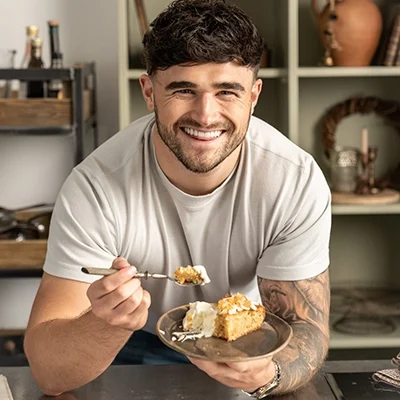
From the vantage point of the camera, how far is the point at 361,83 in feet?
9.98

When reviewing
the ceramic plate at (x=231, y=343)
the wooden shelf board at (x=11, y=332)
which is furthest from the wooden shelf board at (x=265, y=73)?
the ceramic plate at (x=231, y=343)

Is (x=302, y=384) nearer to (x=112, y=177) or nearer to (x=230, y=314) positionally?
(x=230, y=314)

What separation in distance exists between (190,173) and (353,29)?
1233 millimetres

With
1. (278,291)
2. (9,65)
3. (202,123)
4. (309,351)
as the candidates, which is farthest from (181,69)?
(9,65)

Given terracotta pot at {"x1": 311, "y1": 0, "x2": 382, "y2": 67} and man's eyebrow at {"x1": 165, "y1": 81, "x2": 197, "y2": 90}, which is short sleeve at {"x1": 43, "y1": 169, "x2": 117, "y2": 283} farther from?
terracotta pot at {"x1": 311, "y1": 0, "x2": 382, "y2": 67}

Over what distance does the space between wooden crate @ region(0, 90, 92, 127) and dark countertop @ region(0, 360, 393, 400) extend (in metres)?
1.20

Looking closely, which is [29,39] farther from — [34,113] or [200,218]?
[200,218]

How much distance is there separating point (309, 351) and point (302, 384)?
82mm

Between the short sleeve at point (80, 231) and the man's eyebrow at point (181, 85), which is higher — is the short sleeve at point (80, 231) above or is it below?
below

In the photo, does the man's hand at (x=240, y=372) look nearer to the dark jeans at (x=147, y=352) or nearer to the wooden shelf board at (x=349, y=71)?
the dark jeans at (x=147, y=352)

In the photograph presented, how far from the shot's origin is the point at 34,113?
8.93ft

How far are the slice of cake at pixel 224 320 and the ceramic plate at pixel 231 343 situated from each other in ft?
0.03

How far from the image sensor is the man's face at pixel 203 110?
1.65 m

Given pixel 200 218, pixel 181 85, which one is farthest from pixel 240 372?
pixel 181 85
